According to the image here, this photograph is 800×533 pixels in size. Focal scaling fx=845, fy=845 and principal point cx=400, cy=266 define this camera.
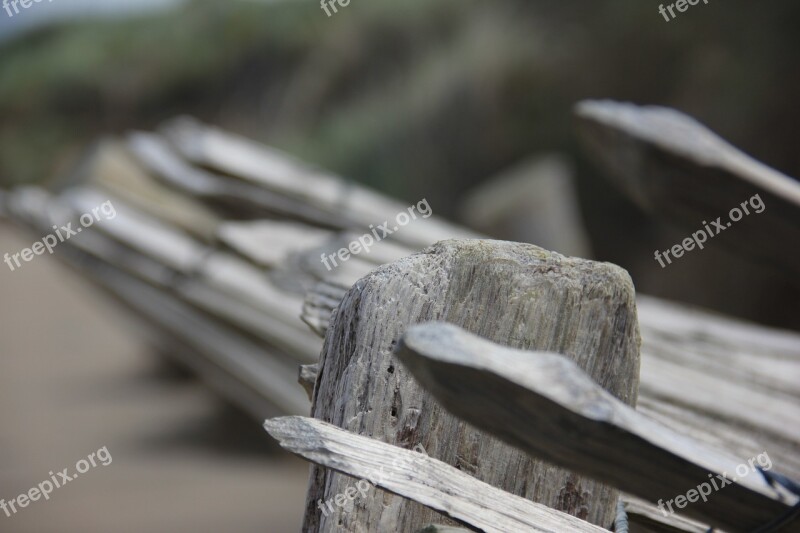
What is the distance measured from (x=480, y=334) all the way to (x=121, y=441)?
404cm

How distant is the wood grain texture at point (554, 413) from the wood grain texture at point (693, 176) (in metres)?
0.82

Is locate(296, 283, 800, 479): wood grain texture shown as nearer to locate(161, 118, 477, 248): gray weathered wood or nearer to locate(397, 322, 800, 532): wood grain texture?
locate(397, 322, 800, 532): wood grain texture

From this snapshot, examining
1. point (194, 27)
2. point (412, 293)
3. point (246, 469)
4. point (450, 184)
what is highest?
point (194, 27)

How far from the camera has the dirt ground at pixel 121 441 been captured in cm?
364

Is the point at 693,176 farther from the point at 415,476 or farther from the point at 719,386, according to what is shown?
the point at 415,476

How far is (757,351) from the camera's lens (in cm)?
192

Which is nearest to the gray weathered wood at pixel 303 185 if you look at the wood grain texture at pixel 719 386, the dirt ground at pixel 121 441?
the wood grain texture at pixel 719 386

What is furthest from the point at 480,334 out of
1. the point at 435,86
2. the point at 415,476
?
the point at 435,86

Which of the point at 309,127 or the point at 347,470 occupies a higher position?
the point at 309,127

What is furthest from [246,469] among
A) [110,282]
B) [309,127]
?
[309,127]

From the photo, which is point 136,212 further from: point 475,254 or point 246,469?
point 475,254

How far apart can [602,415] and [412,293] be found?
297 mm

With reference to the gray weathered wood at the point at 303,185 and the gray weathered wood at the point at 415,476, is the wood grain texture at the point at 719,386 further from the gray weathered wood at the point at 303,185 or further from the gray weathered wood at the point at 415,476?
the gray weathered wood at the point at 303,185

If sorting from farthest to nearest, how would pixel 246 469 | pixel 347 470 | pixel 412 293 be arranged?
pixel 246 469 → pixel 412 293 → pixel 347 470
